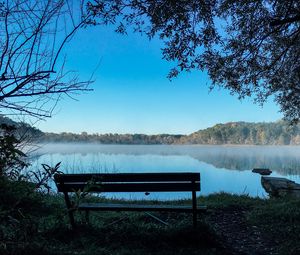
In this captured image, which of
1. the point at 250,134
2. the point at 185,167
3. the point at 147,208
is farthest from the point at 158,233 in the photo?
the point at 250,134

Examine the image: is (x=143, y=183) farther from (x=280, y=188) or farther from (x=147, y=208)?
(x=280, y=188)

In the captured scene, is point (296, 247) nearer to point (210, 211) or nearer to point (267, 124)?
point (210, 211)

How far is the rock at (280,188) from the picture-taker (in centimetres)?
938

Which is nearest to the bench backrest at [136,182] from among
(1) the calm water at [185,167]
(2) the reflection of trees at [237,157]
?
(1) the calm water at [185,167]

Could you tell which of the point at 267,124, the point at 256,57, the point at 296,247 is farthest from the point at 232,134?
the point at 296,247

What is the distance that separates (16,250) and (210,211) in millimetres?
4736

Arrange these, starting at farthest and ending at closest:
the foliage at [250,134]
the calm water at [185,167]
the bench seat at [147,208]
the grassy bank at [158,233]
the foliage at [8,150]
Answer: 1. the foliage at [250,134]
2. the calm water at [185,167]
3. the bench seat at [147,208]
4. the grassy bank at [158,233]
5. the foliage at [8,150]

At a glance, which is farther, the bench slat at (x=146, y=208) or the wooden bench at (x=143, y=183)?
the bench slat at (x=146, y=208)

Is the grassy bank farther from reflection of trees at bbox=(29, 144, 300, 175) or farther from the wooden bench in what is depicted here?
reflection of trees at bbox=(29, 144, 300, 175)

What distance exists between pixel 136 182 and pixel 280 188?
6508 millimetres

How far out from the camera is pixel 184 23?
5.92m

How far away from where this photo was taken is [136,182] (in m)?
4.71

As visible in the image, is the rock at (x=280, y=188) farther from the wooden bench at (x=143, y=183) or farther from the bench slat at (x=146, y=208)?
the wooden bench at (x=143, y=183)

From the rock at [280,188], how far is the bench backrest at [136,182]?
5102 millimetres
